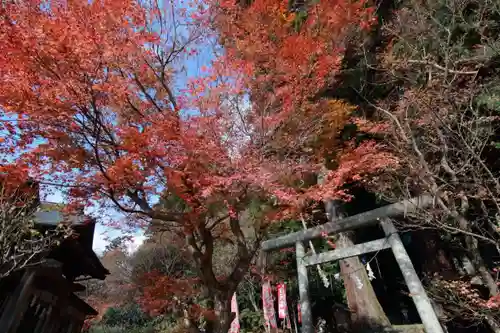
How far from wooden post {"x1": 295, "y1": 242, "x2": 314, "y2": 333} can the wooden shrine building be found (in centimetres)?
560

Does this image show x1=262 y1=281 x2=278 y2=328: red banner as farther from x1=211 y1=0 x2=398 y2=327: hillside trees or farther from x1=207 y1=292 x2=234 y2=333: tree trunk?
x1=207 y1=292 x2=234 y2=333: tree trunk

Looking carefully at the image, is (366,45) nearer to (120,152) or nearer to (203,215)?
(203,215)

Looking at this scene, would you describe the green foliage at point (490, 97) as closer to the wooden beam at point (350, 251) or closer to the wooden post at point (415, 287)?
the wooden post at point (415, 287)

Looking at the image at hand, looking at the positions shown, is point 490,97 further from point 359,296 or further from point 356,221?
point 359,296

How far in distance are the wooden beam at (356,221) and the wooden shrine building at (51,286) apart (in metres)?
5.26

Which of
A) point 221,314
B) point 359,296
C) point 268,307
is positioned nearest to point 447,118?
point 221,314

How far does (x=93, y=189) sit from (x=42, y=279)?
3475 mm

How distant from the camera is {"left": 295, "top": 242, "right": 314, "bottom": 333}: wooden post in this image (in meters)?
6.67

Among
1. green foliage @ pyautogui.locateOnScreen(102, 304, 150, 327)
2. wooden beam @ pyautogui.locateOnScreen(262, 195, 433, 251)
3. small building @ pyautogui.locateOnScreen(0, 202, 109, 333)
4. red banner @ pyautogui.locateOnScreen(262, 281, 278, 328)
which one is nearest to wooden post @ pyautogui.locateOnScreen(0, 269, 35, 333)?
small building @ pyautogui.locateOnScreen(0, 202, 109, 333)

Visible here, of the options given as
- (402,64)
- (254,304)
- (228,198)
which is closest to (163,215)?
(228,198)

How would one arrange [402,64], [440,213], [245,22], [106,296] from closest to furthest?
1. [440,213]
2. [402,64]
3. [245,22]
4. [106,296]

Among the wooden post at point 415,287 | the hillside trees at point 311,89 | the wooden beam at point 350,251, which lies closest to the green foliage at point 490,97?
the hillside trees at point 311,89

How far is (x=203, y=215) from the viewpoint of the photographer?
293 inches

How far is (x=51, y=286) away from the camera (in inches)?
342
